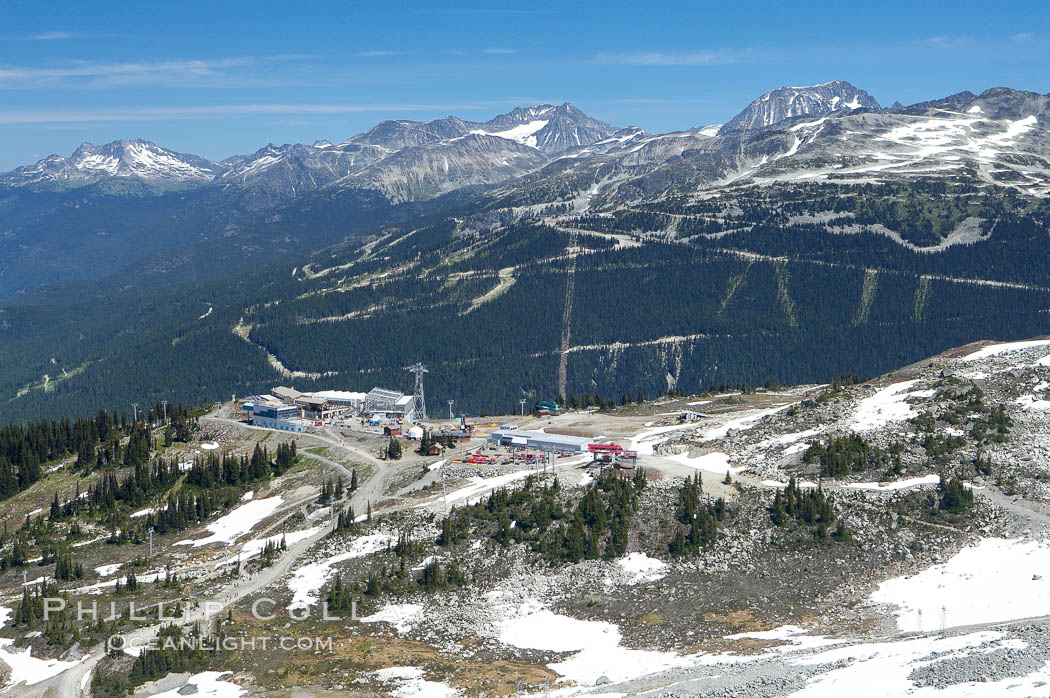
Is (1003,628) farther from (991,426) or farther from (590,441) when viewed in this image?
(590,441)

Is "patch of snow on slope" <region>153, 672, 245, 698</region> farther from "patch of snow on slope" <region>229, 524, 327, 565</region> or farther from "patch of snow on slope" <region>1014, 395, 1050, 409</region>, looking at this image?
"patch of snow on slope" <region>1014, 395, 1050, 409</region>

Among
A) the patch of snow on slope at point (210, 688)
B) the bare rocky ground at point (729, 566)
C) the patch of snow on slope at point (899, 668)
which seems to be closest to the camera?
the patch of snow on slope at point (899, 668)

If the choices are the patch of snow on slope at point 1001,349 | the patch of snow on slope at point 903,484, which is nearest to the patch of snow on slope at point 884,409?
the patch of snow on slope at point 1001,349

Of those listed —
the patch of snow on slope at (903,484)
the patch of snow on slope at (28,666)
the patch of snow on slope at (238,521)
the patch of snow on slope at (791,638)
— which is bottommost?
the patch of snow on slope at (28,666)

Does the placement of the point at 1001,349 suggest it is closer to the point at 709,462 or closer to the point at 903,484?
the point at 903,484

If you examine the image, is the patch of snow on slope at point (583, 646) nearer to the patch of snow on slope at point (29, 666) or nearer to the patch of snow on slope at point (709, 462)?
the patch of snow on slope at point (709, 462)

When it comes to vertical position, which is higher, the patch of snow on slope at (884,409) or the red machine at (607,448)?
the patch of snow on slope at (884,409)
